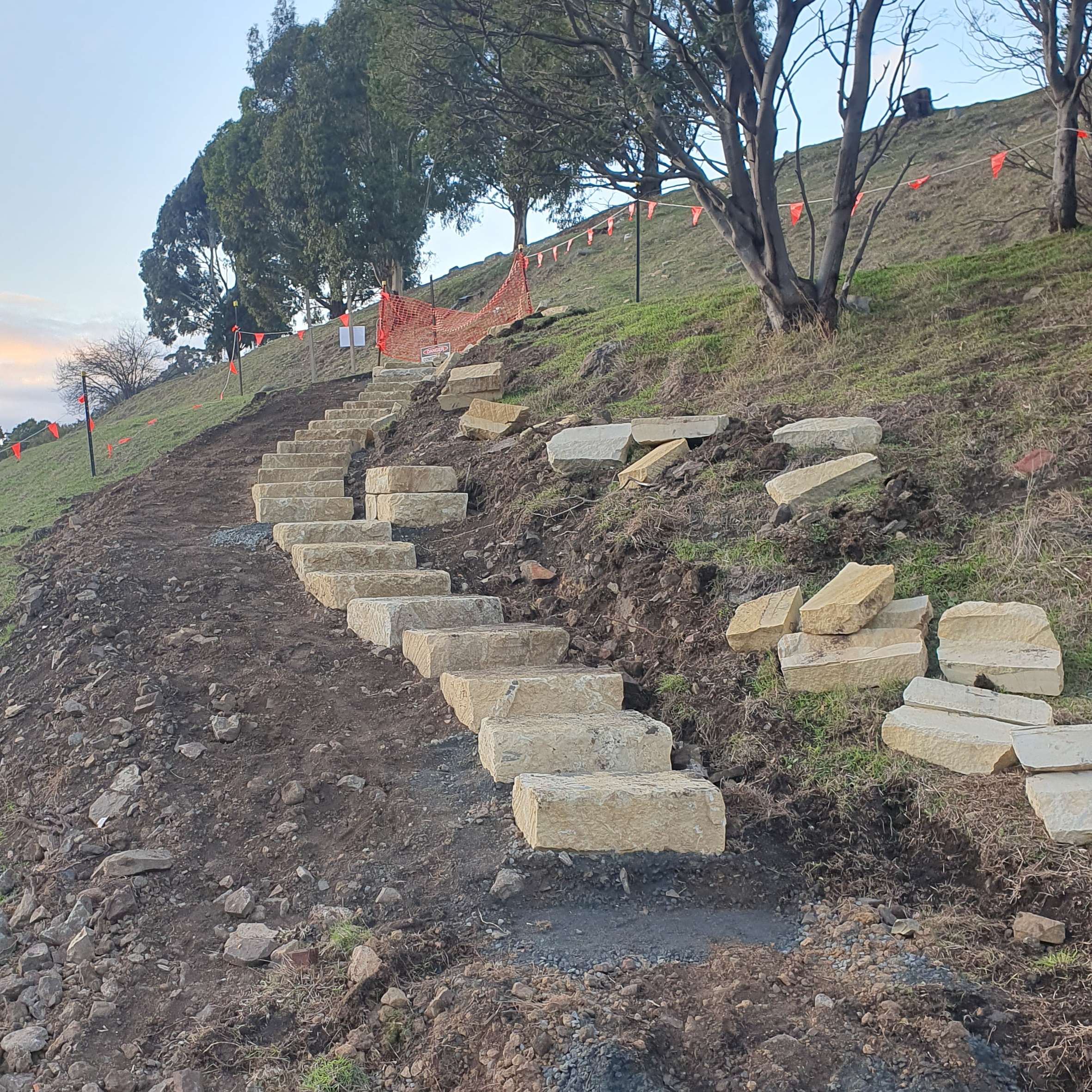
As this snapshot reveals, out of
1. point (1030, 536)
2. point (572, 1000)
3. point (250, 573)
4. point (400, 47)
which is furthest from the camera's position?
point (400, 47)

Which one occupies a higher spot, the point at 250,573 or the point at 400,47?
the point at 400,47

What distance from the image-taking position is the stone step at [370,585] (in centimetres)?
571

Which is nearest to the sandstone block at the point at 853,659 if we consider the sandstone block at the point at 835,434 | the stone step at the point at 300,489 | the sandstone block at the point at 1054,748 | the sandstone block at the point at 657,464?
the sandstone block at the point at 1054,748

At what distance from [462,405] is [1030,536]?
6.27 m

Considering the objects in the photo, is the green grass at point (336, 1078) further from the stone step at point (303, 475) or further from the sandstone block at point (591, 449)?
the stone step at point (303, 475)

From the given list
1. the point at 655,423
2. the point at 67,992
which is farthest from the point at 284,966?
the point at 655,423

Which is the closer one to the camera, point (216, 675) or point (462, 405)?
point (216, 675)

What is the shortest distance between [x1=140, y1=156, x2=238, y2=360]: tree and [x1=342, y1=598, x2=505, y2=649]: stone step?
34.1 m

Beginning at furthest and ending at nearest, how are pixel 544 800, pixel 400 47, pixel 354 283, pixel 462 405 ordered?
pixel 354 283, pixel 462 405, pixel 400 47, pixel 544 800

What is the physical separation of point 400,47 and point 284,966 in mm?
8904

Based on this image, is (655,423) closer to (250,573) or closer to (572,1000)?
(250,573)

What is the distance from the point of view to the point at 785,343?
7.94 metres

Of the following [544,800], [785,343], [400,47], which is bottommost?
[544,800]

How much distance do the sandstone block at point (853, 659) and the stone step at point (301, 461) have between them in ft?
19.3
